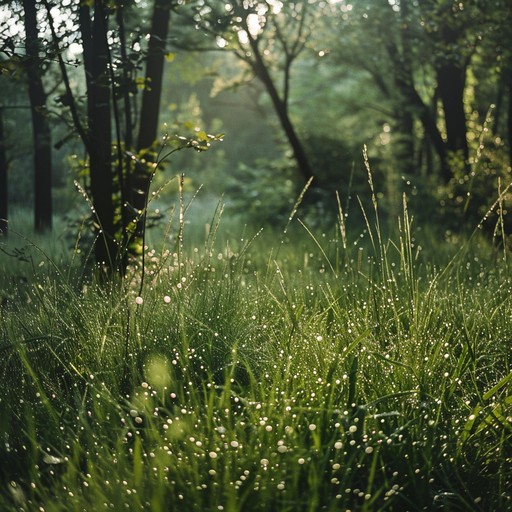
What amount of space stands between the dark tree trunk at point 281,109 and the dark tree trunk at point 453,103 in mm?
2273

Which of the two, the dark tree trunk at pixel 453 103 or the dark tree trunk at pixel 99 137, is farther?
the dark tree trunk at pixel 453 103

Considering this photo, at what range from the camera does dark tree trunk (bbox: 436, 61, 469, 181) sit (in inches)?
386

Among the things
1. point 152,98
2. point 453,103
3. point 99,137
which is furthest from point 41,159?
point 453,103

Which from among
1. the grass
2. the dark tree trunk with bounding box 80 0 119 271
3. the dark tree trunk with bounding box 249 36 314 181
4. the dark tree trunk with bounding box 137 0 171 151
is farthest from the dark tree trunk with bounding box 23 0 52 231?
the grass

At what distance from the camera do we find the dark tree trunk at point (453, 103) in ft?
32.2

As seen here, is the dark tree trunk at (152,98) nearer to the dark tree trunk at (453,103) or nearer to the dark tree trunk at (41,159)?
the dark tree trunk at (41,159)

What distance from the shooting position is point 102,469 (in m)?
2.38

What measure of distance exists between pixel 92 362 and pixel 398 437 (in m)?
1.36

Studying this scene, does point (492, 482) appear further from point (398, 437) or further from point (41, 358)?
point (41, 358)

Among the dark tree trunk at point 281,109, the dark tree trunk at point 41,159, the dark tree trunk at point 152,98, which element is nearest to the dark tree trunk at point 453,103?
the dark tree trunk at point 281,109

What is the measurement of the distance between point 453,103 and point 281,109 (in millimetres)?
2621

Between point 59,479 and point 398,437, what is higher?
point 398,437

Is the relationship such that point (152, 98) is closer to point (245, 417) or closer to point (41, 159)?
point (41, 159)

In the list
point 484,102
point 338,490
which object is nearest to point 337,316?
point 338,490
